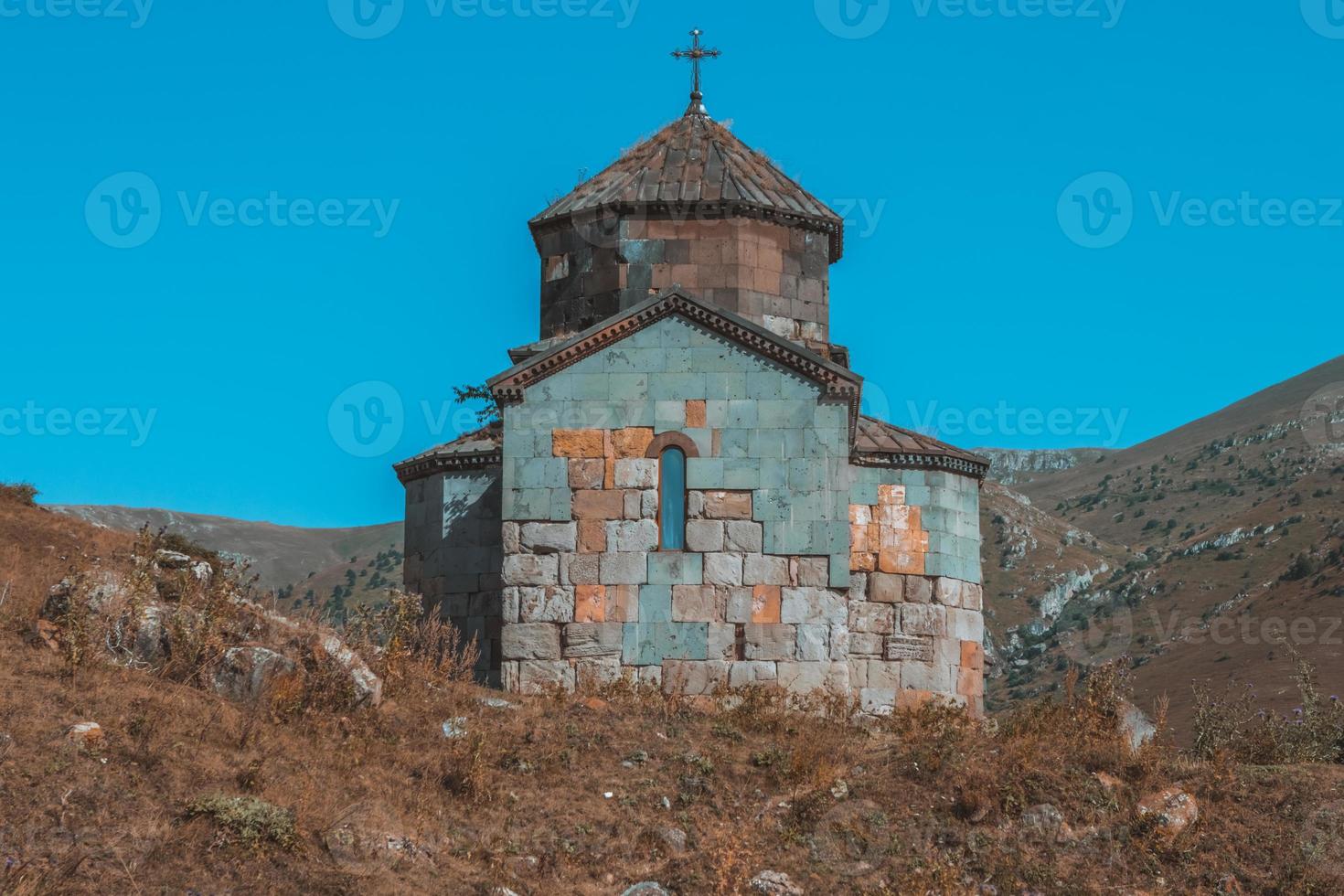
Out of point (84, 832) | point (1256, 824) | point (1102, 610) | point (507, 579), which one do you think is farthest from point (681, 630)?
point (1102, 610)

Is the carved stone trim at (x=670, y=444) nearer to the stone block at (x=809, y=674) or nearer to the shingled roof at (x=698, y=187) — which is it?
the stone block at (x=809, y=674)

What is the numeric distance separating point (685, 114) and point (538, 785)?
47.3 feet

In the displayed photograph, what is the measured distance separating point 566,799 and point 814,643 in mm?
5340

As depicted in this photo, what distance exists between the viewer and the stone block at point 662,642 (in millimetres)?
20922

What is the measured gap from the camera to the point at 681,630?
21.0 meters

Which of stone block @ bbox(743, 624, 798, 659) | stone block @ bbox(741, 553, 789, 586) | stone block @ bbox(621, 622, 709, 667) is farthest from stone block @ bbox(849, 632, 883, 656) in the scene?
stone block @ bbox(621, 622, 709, 667)

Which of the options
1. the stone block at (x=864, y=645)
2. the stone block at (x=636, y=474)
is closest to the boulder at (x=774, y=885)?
the stone block at (x=636, y=474)

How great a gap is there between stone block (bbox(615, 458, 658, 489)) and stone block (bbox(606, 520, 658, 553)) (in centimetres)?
50

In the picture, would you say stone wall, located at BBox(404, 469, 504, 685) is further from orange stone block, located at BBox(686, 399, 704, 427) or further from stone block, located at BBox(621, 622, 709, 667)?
orange stone block, located at BBox(686, 399, 704, 427)

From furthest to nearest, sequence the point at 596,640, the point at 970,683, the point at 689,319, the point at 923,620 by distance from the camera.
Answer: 1. the point at 970,683
2. the point at 923,620
3. the point at 689,319
4. the point at 596,640

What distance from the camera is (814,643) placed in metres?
20.9

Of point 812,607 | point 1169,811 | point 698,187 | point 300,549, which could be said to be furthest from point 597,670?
point 300,549

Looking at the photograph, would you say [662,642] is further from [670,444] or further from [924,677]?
[924,677]

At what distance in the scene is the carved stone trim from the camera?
21.5 meters
